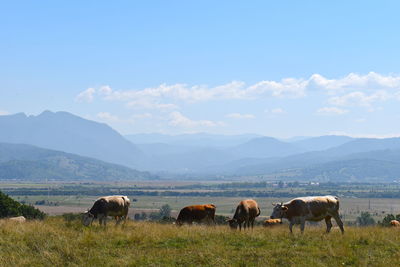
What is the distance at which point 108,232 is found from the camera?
23.6m

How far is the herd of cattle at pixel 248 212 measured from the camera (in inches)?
1011

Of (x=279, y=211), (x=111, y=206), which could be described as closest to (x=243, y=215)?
(x=279, y=211)

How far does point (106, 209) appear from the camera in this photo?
29.6 meters

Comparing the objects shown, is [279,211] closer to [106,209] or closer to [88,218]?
[106,209]

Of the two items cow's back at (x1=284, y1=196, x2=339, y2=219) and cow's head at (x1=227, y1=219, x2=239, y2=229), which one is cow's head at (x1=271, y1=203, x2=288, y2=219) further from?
cow's head at (x1=227, y1=219, x2=239, y2=229)

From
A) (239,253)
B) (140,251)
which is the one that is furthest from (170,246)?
(239,253)

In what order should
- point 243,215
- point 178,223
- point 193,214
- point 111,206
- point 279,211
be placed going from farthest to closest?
point 193,214 → point 178,223 → point 111,206 → point 243,215 → point 279,211

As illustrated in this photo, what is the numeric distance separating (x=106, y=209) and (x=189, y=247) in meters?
10.5

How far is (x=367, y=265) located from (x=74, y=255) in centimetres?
1062

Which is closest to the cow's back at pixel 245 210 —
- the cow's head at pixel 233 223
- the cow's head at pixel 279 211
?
the cow's head at pixel 233 223

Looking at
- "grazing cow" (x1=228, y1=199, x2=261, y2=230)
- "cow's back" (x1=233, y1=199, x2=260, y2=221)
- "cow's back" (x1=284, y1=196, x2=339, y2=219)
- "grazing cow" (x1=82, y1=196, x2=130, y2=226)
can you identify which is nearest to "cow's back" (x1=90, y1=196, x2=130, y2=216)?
"grazing cow" (x1=82, y1=196, x2=130, y2=226)

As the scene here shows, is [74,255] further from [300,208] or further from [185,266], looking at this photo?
[300,208]

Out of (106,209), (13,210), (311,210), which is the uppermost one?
(311,210)

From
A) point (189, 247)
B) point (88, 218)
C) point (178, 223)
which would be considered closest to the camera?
point (189, 247)
